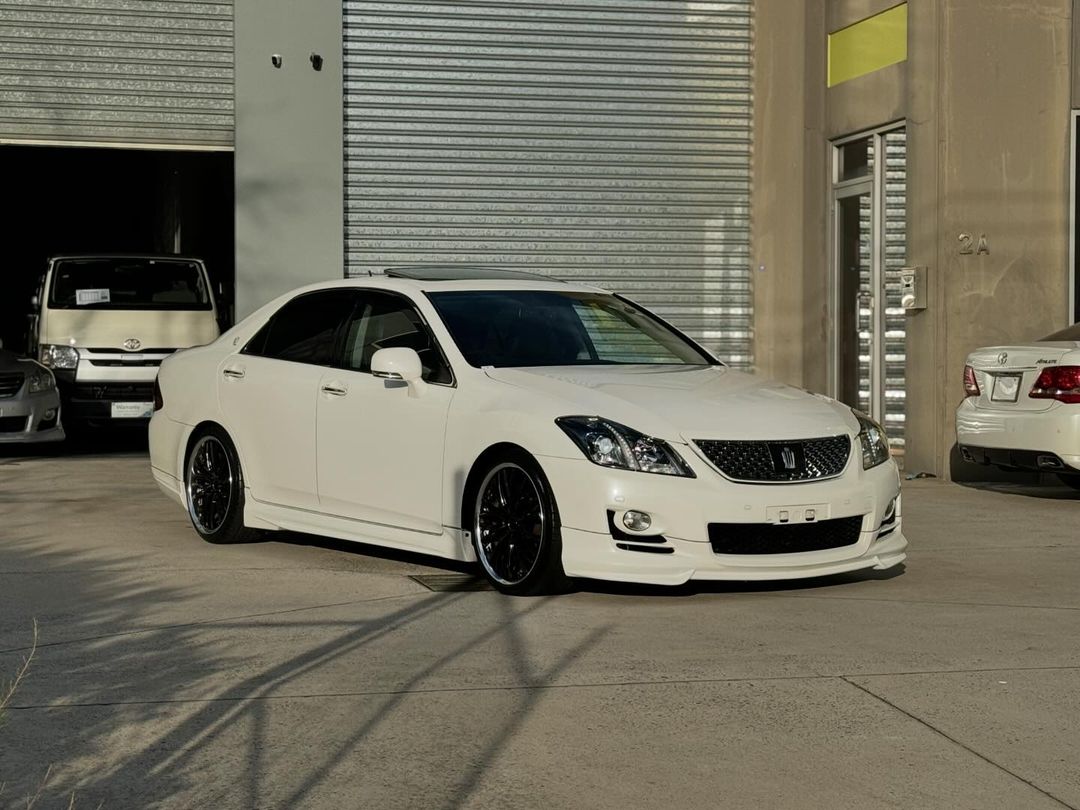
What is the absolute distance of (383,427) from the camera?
865cm


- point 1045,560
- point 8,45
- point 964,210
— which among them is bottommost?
point 1045,560

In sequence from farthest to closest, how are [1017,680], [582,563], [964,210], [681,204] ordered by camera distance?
[681,204] < [964,210] < [582,563] < [1017,680]

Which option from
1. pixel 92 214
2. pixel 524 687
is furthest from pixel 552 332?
pixel 92 214

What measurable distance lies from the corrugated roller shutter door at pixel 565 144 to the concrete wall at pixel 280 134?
1.29ft

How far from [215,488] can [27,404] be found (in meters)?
6.29

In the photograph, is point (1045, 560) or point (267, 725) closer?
point (267, 725)

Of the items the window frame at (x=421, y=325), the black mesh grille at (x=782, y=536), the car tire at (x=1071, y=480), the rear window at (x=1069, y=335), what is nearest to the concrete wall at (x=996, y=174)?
the car tire at (x=1071, y=480)

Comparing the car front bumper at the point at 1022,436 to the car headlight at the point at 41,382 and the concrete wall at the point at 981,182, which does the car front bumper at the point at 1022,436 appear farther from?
the car headlight at the point at 41,382

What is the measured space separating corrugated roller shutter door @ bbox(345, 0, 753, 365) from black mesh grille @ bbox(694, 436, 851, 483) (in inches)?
395

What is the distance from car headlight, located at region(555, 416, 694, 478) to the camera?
7.61m

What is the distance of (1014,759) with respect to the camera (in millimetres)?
5117

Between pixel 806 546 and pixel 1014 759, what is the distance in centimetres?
280

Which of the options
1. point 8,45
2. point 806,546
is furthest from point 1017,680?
point 8,45

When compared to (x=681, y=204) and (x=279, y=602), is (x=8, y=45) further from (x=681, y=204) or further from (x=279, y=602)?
(x=279, y=602)
